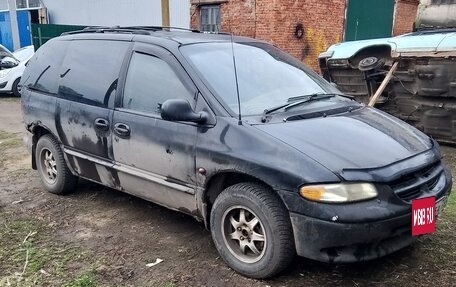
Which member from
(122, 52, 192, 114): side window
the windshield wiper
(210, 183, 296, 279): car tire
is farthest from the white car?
(210, 183, 296, 279): car tire

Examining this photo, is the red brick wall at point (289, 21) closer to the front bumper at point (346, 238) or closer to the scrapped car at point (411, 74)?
the scrapped car at point (411, 74)

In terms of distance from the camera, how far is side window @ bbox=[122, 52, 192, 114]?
379cm

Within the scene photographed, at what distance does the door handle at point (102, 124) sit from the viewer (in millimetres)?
4176

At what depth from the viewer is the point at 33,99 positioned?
16.7ft

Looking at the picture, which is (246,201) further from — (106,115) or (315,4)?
(315,4)

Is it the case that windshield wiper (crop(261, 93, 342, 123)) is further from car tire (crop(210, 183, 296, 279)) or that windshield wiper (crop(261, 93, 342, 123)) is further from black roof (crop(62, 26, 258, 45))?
black roof (crop(62, 26, 258, 45))

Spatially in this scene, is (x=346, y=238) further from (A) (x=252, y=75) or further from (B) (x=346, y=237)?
(A) (x=252, y=75)

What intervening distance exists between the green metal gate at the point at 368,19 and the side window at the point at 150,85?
1177 cm

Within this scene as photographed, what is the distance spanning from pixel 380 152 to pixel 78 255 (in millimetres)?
2434

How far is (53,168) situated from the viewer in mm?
5148

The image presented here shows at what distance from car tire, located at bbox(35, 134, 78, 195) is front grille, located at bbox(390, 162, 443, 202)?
336 cm

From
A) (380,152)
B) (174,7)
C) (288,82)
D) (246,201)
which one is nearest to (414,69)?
(288,82)

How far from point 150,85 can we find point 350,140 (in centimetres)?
173

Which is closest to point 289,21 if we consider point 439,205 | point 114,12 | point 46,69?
point 114,12
